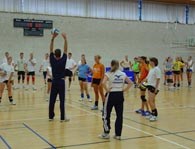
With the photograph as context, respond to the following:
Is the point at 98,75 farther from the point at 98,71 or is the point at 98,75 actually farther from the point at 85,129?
the point at 85,129

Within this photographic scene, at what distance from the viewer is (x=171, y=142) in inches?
268

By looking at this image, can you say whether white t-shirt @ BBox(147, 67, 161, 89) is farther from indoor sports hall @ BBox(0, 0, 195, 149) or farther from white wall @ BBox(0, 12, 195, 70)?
white wall @ BBox(0, 12, 195, 70)

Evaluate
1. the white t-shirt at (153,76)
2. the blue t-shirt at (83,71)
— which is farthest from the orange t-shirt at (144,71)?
the blue t-shirt at (83,71)

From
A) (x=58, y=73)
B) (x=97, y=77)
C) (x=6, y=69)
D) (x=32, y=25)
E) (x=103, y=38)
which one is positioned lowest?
(x=97, y=77)

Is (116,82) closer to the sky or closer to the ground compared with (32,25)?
closer to the ground

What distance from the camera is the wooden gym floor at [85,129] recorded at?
260 inches

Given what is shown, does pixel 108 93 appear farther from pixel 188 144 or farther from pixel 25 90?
pixel 25 90

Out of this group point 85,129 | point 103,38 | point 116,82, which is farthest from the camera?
point 103,38

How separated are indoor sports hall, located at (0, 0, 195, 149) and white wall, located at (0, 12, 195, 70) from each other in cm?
8

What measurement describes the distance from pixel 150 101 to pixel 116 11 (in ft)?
71.7

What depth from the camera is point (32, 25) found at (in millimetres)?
25984

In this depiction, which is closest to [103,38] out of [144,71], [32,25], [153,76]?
[32,25]

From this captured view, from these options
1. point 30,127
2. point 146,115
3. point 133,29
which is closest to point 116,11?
point 133,29

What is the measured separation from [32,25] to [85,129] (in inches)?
766
